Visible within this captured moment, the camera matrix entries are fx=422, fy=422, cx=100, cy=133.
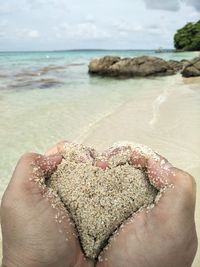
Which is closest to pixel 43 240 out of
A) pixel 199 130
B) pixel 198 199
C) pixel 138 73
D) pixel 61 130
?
pixel 198 199

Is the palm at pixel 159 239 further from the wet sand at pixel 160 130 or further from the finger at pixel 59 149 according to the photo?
the wet sand at pixel 160 130

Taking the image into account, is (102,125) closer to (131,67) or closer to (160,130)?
(160,130)

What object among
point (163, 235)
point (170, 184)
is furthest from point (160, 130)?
point (163, 235)

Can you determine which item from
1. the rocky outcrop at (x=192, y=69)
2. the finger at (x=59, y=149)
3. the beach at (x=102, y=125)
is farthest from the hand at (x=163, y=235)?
the rocky outcrop at (x=192, y=69)

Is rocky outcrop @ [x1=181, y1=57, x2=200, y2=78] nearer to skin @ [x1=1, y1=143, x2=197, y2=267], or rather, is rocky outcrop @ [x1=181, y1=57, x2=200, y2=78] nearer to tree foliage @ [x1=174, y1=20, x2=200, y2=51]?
skin @ [x1=1, y1=143, x2=197, y2=267]

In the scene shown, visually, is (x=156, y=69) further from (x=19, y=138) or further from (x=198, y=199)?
(x=198, y=199)

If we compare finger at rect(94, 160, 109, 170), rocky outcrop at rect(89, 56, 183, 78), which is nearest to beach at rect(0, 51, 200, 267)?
finger at rect(94, 160, 109, 170)
